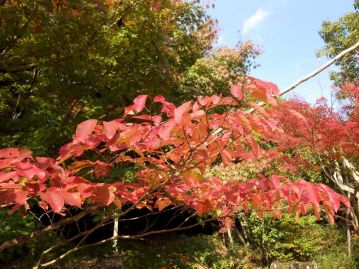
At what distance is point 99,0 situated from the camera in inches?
188

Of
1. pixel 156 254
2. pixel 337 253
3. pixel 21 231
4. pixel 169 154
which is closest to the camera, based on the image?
pixel 169 154

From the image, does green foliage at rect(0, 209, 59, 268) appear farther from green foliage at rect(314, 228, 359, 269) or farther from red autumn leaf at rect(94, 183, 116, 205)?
green foliage at rect(314, 228, 359, 269)

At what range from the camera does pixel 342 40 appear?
47.2ft

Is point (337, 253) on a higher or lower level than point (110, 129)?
lower

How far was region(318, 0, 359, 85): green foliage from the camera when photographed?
1398 cm

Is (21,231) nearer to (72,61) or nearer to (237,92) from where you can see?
(72,61)

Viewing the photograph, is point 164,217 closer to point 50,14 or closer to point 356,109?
point 356,109

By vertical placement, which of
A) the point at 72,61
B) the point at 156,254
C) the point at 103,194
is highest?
the point at 72,61

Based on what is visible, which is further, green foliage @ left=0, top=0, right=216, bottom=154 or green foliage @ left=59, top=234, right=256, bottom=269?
green foliage @ left=59, top=234, right=256, bottom=269

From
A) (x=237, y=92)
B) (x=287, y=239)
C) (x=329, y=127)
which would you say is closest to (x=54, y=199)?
(x=237, y=92)

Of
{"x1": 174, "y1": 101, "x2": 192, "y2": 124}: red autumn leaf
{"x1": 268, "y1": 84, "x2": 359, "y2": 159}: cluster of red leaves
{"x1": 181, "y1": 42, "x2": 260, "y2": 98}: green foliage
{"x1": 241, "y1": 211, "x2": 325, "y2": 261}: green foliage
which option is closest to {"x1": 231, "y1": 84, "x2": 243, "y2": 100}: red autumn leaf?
{"x1": 174, "y1": 101, "x2": 192, "y2": 124}: red autumn leaf

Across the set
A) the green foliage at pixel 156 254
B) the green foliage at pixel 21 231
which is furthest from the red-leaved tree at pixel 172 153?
the green foliage at pixel 156 254

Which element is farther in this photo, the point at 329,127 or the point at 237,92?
the point at 329,127

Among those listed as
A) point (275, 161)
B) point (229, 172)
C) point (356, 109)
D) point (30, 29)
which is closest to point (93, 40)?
point (30, 29)
